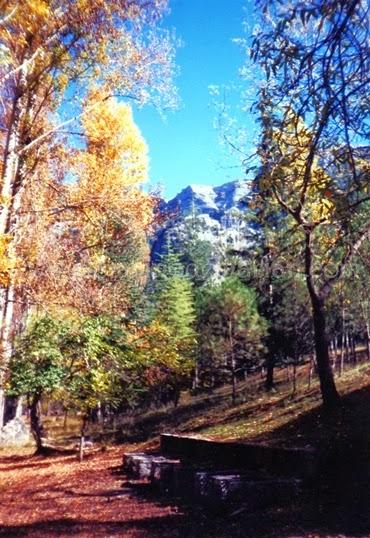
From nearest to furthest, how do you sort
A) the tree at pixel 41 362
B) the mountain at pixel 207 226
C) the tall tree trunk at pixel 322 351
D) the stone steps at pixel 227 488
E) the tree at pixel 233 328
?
the stone steps at pixel 227 488, the tall tree trunk at pixel 322 351, the mountain at pixel 207 226, the tree at pixel 41 362, the tree at pixel 233 328

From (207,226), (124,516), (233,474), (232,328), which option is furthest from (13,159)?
(207,226)

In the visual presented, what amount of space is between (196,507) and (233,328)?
23481mm

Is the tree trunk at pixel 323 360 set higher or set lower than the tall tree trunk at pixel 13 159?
lower

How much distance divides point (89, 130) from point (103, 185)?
1418 mm

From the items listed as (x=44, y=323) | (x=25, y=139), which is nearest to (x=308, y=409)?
(x=44, y=323)

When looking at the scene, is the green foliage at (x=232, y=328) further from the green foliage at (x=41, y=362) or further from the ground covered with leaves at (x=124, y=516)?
the ground covered with leaves at (x=124, y=516)

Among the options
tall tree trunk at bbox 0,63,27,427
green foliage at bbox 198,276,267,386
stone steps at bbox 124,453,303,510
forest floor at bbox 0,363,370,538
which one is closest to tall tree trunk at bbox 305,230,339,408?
forest floor at bbox 0,363,370,538

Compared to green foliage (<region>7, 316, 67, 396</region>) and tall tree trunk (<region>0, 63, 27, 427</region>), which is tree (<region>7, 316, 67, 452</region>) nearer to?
green foliage (<region>7, 316, 67, 396</region>)

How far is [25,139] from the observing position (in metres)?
10.9

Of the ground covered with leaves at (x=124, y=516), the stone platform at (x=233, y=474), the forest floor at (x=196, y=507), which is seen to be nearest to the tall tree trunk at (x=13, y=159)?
the ground covered with leaves at (x=124, y=516)

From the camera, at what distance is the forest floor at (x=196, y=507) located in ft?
21.4

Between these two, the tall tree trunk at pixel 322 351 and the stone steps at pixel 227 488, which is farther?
the tall tree trunk at pixel 322 351

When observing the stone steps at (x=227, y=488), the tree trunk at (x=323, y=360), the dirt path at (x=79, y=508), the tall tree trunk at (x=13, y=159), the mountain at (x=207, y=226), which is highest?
the mountain at (x=207, y=226)

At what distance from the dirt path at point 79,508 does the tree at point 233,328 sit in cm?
1665
